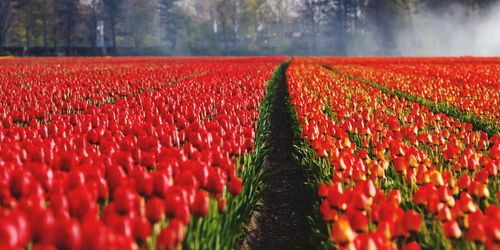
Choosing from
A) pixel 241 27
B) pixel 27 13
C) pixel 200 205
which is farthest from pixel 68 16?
pixel 200 205

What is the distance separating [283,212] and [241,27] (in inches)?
3358

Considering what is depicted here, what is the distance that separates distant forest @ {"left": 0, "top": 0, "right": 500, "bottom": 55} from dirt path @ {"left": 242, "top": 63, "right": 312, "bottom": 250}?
6263 cm

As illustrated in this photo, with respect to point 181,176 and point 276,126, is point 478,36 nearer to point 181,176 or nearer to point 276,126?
point 276,126

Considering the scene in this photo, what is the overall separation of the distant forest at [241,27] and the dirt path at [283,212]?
205 feet

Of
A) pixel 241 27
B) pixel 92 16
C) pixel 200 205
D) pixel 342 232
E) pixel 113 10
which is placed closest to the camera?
pixel 342 232

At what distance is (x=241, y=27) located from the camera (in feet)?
291

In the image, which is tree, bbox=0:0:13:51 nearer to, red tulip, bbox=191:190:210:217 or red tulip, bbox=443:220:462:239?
red tulip, bbox=191:190:210:217

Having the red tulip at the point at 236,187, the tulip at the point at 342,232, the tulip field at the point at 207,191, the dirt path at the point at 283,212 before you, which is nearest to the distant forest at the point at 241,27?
the dirt path at the point at 283,212

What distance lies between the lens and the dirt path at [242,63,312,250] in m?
4.37

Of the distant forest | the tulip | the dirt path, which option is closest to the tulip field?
the tulip

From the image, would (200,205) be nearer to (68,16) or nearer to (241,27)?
(68,16)

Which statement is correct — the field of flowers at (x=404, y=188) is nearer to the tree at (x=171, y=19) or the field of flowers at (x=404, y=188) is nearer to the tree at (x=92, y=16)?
the tree at (x=92, y=16)

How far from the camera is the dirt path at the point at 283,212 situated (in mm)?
4371

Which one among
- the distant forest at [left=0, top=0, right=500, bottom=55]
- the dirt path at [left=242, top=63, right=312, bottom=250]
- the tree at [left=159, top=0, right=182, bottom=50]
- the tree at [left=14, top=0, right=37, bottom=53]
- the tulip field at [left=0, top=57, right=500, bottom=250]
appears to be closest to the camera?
the tulip field at [left=0, top=57, right=500, bottom=250]
